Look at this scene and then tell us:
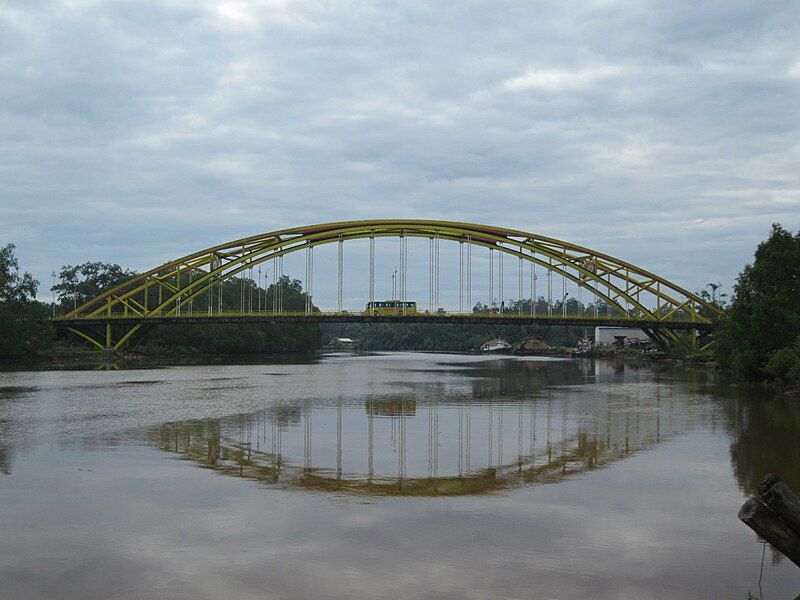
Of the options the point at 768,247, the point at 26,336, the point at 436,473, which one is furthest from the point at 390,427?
the point at 26,336

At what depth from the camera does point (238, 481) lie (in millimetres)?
15555

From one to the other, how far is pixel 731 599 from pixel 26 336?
235 ft

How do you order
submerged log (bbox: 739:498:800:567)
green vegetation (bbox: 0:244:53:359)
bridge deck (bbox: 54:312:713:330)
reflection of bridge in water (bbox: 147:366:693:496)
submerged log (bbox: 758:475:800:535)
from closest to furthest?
submerged log (bbox: 758:475:800:535) → submerged log (bbox: 739:498:800:567) → reflection of bridge in water (bbox: 147:366:693:496) → green vegetation (bbox: 0:244:53:359) → bridge deck (bbox: 54:312:713:330)

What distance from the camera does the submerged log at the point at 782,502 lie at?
7168 mm

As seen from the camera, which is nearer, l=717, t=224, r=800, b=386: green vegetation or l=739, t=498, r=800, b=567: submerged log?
l=739, t=498, r=800, b=567: submerged log

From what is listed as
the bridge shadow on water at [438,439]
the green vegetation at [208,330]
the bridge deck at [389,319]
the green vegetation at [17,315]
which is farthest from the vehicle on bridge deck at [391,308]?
the bridge shadow on water at [438,439]

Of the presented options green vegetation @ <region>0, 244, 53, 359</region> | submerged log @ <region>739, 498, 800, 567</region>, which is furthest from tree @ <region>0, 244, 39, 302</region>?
submerged log @ <region>739, 498, 800, 567</region>

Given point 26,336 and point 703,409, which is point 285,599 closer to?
point 703,409

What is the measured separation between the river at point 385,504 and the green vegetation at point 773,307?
49.1ft

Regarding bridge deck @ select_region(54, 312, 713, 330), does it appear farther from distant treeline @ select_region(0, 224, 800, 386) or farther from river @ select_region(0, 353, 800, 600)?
Result: river @ select_region(0, 353, 800, 600)

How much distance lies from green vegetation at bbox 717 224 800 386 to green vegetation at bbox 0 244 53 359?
5842 centimetres

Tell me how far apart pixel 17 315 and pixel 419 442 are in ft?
196

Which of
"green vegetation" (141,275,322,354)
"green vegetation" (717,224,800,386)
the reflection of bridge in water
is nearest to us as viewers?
the reflection of bridge in water

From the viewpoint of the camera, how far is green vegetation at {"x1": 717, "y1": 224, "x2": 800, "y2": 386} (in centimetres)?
4225
